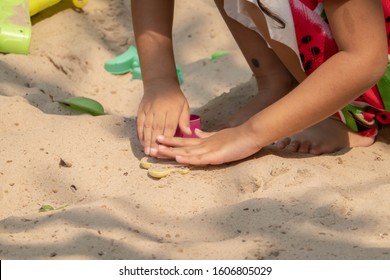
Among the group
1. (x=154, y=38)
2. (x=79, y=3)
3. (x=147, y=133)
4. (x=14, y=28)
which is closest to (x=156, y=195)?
(x=147, y=133)

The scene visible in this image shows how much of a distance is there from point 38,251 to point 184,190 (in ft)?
1.52

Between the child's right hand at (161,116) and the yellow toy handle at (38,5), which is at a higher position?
the child's right hand at (161,116)

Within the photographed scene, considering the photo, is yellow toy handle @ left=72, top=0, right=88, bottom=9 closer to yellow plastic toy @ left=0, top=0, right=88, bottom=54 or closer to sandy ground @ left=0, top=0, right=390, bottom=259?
yellow plastic toy @ left=0, top=0, right=88, bottom=54

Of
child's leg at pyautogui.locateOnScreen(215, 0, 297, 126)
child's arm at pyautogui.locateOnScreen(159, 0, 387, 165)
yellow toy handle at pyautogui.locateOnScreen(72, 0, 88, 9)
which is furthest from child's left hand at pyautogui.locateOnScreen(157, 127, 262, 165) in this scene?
yellow toy handle at pyautogui.locateOnScreen(72, 0, 88, 9)

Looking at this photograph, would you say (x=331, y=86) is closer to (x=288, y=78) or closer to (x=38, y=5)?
(x=288, y=78)

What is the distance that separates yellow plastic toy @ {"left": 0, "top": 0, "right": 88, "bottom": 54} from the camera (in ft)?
10.1

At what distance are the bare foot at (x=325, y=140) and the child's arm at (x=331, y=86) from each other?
0.19 metres

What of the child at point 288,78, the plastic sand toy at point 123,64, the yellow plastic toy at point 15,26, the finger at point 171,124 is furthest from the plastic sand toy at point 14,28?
the finger at point 171,124

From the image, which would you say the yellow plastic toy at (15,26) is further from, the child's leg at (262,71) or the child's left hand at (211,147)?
the child's left hand at (211,147)

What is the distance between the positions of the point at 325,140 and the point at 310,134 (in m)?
0.04

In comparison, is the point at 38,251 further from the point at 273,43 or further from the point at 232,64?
the point at 232,64

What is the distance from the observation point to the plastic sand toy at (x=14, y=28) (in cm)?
307

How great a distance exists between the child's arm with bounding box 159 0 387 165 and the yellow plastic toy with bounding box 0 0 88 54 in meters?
1.13

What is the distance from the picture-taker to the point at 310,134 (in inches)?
92.4
